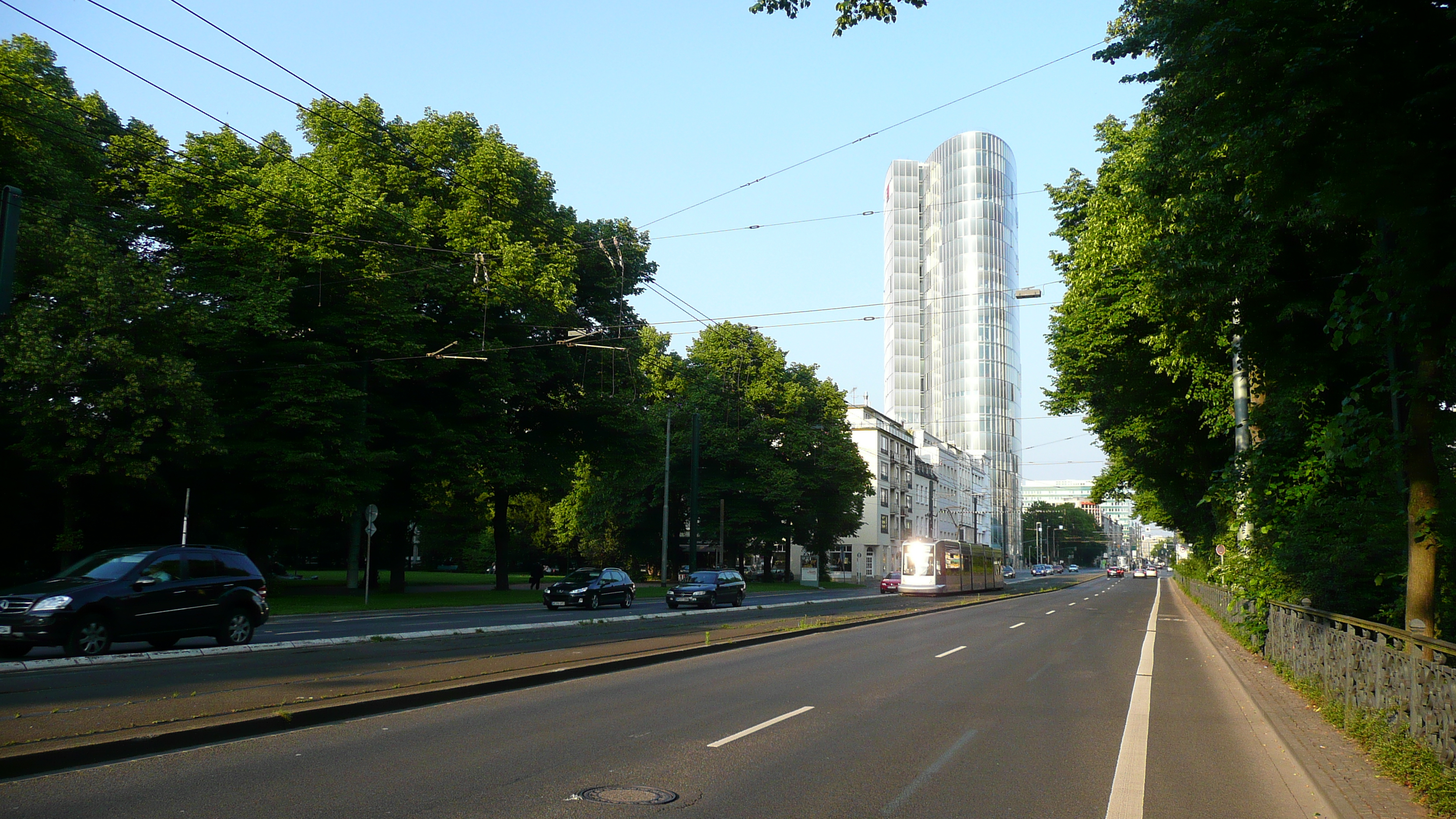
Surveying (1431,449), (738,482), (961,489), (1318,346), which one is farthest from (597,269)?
(961,489)

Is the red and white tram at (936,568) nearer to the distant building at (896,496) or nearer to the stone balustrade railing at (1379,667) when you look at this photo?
the distant building at (896,496)

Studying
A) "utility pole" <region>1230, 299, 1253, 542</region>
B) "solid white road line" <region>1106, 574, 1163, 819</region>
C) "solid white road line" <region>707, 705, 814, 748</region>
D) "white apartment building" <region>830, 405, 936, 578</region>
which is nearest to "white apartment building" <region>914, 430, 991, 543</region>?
"white apartment building" <region>830, 405, 936, 578</region>

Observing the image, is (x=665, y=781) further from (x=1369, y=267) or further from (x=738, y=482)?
(x=738, y=482)

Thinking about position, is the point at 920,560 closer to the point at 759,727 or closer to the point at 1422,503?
the point at 1422,503

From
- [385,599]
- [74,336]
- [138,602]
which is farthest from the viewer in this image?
[385,599]

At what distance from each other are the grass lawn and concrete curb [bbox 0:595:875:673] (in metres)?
8.25

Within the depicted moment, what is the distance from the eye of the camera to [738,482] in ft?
203

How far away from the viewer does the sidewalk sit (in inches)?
265

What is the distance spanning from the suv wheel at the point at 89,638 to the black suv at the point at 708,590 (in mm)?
21654

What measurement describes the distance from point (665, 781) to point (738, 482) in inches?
2154

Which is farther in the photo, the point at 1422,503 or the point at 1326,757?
the point at 1422,503

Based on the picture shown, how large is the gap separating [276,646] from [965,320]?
491 feet

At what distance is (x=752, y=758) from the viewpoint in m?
8.27

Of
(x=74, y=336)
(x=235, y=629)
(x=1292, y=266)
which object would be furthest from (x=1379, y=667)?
(x=74, y=336)
